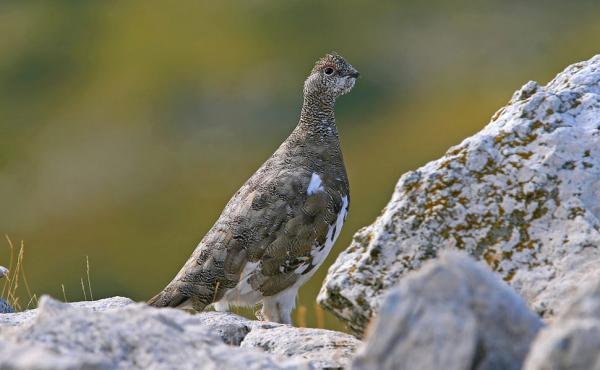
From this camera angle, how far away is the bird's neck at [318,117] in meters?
12.3

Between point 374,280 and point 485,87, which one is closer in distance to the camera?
point 374,280

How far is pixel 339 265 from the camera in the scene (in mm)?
7867

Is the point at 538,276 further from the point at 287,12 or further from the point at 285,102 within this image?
the point at 287,12

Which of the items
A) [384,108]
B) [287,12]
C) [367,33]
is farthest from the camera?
[287,12]

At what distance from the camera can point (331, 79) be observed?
12789 millimetres

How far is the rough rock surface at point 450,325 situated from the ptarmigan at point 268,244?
560cm

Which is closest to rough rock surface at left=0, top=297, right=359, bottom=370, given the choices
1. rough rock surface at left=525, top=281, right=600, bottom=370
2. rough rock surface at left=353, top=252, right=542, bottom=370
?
rough rock surface at left=353, top=252, right=542, bottom=370

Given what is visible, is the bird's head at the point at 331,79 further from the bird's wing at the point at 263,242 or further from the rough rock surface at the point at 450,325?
the rough rock surface at the point at 450,325

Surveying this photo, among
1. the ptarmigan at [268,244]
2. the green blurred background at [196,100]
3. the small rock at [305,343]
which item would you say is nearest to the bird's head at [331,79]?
the ptarmigan at [268,244]

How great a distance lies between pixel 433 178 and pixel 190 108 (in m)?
73.1

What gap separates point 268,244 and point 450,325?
601 cm

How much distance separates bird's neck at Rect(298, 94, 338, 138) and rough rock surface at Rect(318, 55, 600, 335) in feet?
14.2

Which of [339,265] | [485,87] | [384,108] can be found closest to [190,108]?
[384,108]

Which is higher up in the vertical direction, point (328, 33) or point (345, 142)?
point (328, 33)
